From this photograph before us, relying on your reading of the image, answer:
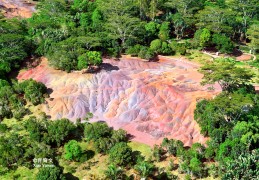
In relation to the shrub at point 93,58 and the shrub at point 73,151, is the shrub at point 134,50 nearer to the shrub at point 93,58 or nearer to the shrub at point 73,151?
the shrub at point 93,58

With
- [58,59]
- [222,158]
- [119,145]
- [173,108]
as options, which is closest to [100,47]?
[58,59]

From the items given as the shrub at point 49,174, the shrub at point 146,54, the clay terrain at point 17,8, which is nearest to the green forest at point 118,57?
the shrub at point 49,174

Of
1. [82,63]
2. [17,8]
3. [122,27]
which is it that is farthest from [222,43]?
[17,8]

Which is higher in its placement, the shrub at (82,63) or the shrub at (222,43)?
the shrub at (222,43)

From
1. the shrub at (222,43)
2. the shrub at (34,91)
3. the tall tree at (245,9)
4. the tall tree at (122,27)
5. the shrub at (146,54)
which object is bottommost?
the shrub at (34,91)

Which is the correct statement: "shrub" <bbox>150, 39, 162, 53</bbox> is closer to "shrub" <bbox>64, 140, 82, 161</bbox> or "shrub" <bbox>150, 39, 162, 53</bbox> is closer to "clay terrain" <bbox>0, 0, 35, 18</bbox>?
"shrub" <bbox>64, 140, 82, 161</bbox>

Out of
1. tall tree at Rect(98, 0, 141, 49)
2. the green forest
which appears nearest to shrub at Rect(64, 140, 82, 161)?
the green forest
